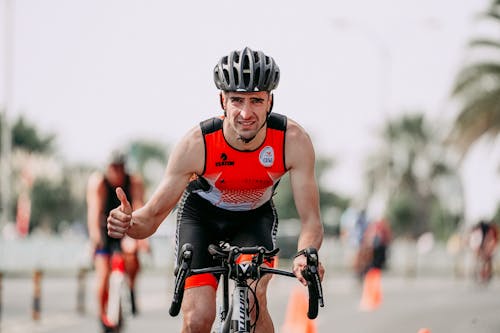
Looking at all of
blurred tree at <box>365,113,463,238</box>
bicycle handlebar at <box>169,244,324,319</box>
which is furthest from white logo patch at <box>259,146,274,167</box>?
blurred tree at <box>365,113,463,238</box>

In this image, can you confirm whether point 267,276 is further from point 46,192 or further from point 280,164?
point 46,192

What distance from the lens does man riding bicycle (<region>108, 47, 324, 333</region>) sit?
6074mm

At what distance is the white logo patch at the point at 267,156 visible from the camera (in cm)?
636

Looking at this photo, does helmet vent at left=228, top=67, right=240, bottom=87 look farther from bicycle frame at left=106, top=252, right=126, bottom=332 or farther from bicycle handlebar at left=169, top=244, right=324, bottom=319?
bicycle frame at left=106, top=252, right=126, bottom=332

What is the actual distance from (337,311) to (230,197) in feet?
38.2

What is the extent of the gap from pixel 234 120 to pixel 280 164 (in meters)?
0.48

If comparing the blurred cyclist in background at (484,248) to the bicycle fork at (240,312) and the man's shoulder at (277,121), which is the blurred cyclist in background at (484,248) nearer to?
the man's shoulder at (277,121)

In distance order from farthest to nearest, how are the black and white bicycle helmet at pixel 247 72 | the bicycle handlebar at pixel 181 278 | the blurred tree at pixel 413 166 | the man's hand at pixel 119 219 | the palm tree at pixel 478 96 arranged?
the blurred tree at pixel 413 166, the palm tree at pixel 478 96, the black and white bicycle helmet at pixel 247 72, the man's hand at pixel 119 219, the bicycle handlebar at pixel 181 278

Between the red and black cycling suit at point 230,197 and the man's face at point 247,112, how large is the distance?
11.6 inches

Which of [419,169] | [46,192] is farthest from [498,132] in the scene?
[46,192]

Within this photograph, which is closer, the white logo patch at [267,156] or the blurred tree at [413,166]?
the white logo patch at [267,156]

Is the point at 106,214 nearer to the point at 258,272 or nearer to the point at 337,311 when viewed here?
the point at 258,272

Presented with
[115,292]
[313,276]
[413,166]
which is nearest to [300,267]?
[313,276]

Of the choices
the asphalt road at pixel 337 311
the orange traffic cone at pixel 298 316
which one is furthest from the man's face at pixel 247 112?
the orange traffic cone at pixel 298 316
